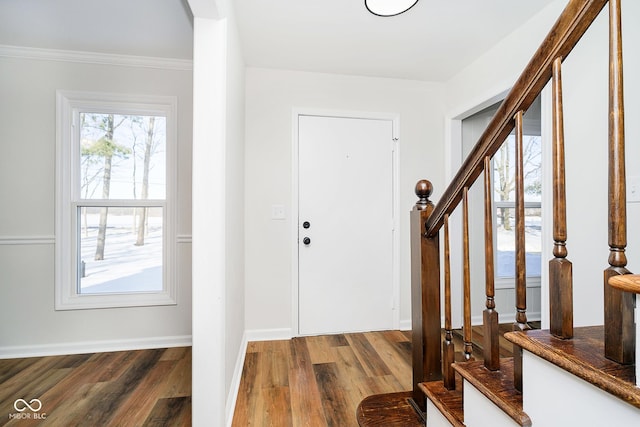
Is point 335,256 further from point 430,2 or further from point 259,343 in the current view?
point 430,2

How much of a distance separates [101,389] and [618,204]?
2.64m

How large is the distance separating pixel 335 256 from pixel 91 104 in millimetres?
2436

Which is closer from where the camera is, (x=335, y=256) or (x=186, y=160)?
(x=186, y=160)

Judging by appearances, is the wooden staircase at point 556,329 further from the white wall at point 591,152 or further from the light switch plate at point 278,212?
the light switch plate at point 278,212

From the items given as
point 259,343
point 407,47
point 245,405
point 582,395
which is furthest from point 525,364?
point 407,47

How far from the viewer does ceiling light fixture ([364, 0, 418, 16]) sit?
162 centimetres

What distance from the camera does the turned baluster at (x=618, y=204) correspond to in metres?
0.58

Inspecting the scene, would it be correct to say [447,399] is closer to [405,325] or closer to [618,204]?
[618,204]

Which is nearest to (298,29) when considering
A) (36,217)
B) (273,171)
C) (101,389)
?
(273,171)

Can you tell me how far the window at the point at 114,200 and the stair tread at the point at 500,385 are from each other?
2288 mm

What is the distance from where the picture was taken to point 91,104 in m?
2.29

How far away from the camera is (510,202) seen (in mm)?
A: 2889
